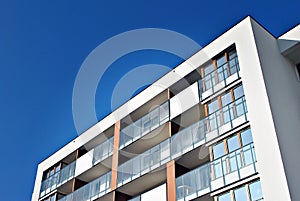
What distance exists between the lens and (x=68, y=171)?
→ 26562mm

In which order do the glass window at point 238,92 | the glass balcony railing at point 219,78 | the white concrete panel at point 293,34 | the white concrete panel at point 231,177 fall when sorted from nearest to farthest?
1. the white concrete panel at point 231,177
2. the glass window at point 238,92
3. the glass balcony railing at point 219,78
4. the white concrete panel at point 293,34

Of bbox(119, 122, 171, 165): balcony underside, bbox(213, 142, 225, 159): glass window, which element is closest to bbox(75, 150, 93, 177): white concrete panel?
bbox(119, 122, 171, 165): balcony underside

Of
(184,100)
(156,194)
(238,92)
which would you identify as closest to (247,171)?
(238,92)

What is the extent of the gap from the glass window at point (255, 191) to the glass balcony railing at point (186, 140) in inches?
105

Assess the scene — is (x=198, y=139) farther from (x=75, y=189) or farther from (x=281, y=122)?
(x=75, y=189)

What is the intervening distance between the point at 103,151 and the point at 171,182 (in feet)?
23.8

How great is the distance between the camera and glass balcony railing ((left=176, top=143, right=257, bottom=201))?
15.2 metres

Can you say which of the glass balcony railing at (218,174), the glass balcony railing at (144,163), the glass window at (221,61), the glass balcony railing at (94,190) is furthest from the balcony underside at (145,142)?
the glass window at (221,61)

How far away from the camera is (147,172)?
20312 millimetres

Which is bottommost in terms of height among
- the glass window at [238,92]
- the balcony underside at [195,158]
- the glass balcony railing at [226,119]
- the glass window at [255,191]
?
the glass window at [255,191]

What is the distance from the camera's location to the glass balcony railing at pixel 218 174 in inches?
597

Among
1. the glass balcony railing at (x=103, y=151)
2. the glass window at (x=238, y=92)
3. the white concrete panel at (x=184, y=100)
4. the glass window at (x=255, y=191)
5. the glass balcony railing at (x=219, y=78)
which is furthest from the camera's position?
the glass balcony railing at (x=103, y=151)

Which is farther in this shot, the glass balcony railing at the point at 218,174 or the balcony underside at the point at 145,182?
the balcony underside at the point at 145,182

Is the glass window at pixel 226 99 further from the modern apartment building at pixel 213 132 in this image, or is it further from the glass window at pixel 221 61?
the glass window at pixel 221 61
